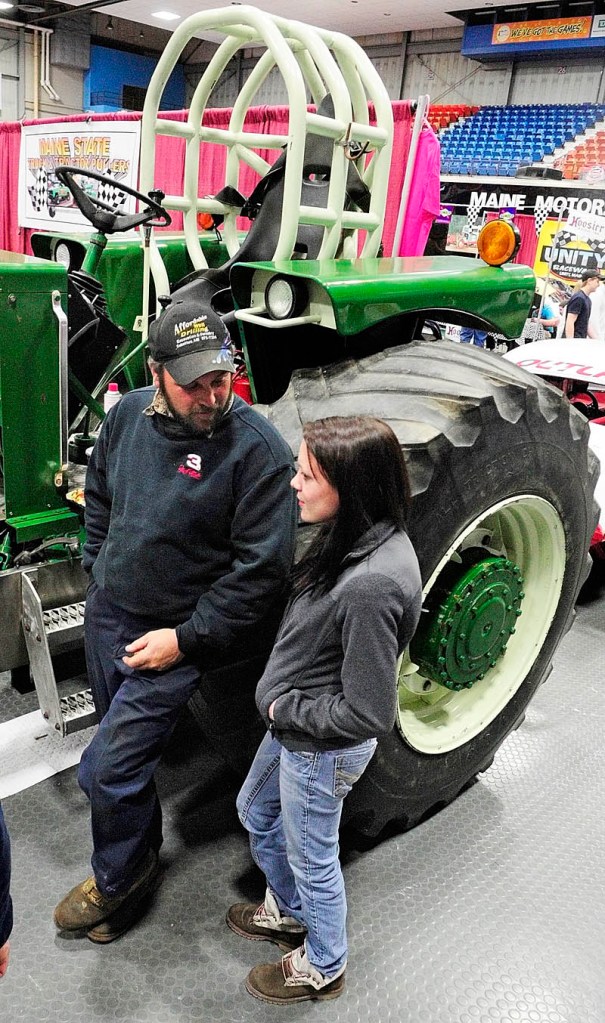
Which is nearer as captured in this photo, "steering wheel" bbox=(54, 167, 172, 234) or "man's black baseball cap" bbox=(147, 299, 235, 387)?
"man's black baseball cap" bbox=(147, 299, 235, 387)

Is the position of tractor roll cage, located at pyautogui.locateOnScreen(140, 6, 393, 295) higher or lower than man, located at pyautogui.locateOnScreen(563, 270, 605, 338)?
higher

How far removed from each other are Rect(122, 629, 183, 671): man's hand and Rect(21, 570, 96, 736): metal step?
47cm

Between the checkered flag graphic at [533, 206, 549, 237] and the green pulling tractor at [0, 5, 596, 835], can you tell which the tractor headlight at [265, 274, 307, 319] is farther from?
the checkered flag graphic at [533, 206, 549, 237]

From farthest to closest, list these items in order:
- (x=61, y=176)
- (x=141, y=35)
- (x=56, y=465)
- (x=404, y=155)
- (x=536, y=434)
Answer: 1. (x=141, y=35)
2. (x=404, y=155)
3. (x=61, y=176)
4. (x=56, y=465)
5. (x=536, y=434)

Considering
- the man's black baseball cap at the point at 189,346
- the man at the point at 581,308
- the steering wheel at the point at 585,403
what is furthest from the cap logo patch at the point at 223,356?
the man at the point at 581,308

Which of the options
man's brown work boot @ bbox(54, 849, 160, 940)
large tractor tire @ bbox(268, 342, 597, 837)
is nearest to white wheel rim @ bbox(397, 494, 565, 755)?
large tractor tire @ bbox(268, 342, 597, 837)

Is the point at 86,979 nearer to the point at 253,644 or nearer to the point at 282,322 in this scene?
the point at 253,644

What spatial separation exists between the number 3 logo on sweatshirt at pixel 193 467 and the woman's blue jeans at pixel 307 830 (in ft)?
1.99

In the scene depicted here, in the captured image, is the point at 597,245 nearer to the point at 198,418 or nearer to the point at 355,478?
the point at 198,418

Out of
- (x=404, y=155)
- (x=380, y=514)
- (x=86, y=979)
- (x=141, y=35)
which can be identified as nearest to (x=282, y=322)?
(x=380, y=514)

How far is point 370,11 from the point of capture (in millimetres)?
14023

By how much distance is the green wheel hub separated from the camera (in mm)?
2021

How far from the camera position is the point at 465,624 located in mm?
2051

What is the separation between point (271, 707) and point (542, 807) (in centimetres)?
131
